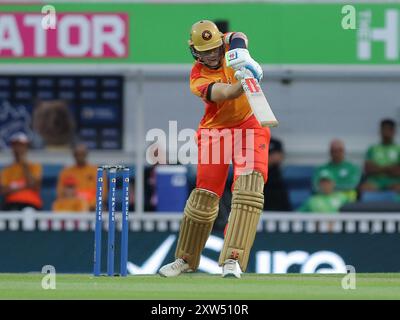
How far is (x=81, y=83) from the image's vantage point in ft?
65.1

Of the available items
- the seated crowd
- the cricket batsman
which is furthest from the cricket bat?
the seated crowd

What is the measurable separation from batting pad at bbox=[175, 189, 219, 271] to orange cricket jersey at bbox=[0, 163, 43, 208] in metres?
6.62

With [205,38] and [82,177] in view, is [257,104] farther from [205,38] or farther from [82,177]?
[82,177]

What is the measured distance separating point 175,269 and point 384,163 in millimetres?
7253

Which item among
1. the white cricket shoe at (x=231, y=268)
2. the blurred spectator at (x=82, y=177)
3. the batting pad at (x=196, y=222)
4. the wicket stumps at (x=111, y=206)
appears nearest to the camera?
the wicket stumps at (x=111, y=206)

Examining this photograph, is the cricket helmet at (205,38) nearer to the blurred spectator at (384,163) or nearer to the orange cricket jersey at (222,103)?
the orange cricket jersey at (222,103)

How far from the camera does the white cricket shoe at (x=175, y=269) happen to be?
37.3 feet

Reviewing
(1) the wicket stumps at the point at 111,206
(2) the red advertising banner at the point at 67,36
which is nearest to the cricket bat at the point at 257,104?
(1) the wicket stumps at the point at 111,206

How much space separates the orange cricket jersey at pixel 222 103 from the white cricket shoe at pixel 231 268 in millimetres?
1070

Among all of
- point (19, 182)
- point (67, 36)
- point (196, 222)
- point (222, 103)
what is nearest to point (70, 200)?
point (19, 182)

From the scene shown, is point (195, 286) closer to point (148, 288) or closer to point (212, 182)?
point (148, 288)

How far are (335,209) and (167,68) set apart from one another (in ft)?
8.79

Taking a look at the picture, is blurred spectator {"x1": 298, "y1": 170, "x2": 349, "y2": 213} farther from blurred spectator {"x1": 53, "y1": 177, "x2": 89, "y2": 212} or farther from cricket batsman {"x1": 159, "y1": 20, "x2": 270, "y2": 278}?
cricket batsman {"x1": 159, "y1": 20, "x2": 270, "y2": 278}
